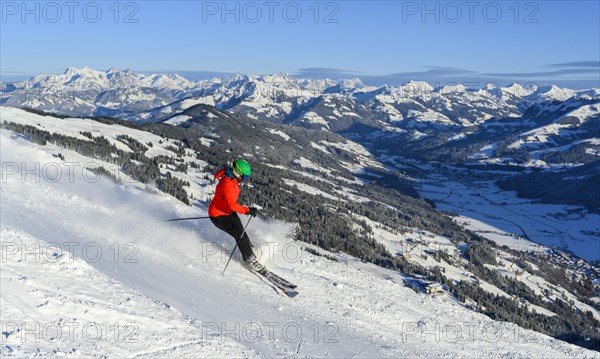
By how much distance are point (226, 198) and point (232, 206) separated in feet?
1.04

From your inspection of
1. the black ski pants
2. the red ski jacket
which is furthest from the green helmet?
the black ski pants

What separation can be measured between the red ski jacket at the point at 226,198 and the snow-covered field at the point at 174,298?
208 cm

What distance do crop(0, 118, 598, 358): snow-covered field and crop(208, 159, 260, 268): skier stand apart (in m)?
1.01

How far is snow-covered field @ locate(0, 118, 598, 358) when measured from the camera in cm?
928

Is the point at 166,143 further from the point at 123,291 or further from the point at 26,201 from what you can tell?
the point at 123,291

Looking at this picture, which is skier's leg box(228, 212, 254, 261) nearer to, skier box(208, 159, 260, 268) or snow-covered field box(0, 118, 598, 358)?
skier box(208, 159, 260, 268)

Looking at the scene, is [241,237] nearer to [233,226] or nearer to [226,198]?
[233,226]

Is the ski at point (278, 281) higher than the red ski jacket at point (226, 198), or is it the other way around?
the red ski jacket at point (226, 198)

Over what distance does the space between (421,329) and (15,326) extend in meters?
12.3

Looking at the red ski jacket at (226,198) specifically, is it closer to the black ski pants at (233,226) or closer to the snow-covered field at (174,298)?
the black ski pants at (233,226)

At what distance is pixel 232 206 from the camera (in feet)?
47.9

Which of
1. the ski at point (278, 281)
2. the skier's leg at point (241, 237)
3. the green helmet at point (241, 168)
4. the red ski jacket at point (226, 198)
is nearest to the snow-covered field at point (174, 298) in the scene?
the ski at point (278, 281)

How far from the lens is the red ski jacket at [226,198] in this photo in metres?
14.4

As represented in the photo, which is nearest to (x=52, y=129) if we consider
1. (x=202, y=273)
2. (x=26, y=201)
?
(x=26, y=201)
